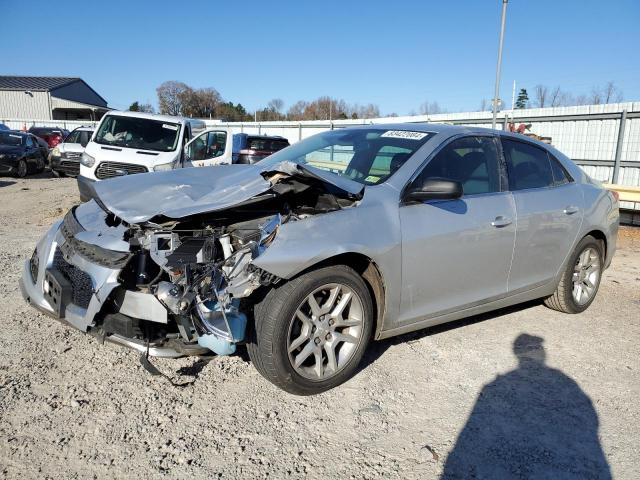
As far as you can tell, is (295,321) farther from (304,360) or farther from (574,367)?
(574,367)

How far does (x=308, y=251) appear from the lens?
2.87 metres

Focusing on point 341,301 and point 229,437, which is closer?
point 229,437

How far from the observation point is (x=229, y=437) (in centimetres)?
271

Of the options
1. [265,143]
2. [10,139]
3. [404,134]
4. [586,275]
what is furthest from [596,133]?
[10,139]

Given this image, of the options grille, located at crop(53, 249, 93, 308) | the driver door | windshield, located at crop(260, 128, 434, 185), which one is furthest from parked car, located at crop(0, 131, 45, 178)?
grille, located at crop(53, 249, 93, 308)

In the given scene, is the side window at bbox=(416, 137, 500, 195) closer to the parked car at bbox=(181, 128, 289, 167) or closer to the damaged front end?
the damaged front end

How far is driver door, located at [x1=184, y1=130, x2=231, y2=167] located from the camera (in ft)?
34.5

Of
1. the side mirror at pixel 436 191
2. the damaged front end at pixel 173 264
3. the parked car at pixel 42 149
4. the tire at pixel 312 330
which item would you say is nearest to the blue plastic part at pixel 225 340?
the damaged front end at pixel 173 264

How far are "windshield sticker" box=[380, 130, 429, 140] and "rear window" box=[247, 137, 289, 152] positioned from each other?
1170cm

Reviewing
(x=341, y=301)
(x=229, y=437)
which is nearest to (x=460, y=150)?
(x=341, y=301)

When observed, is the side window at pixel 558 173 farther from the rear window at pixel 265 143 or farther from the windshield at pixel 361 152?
the rear window at pixel 265 143

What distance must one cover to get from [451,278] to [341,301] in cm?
93

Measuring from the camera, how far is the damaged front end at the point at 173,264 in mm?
2762

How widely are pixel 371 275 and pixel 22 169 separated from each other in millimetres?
16428
